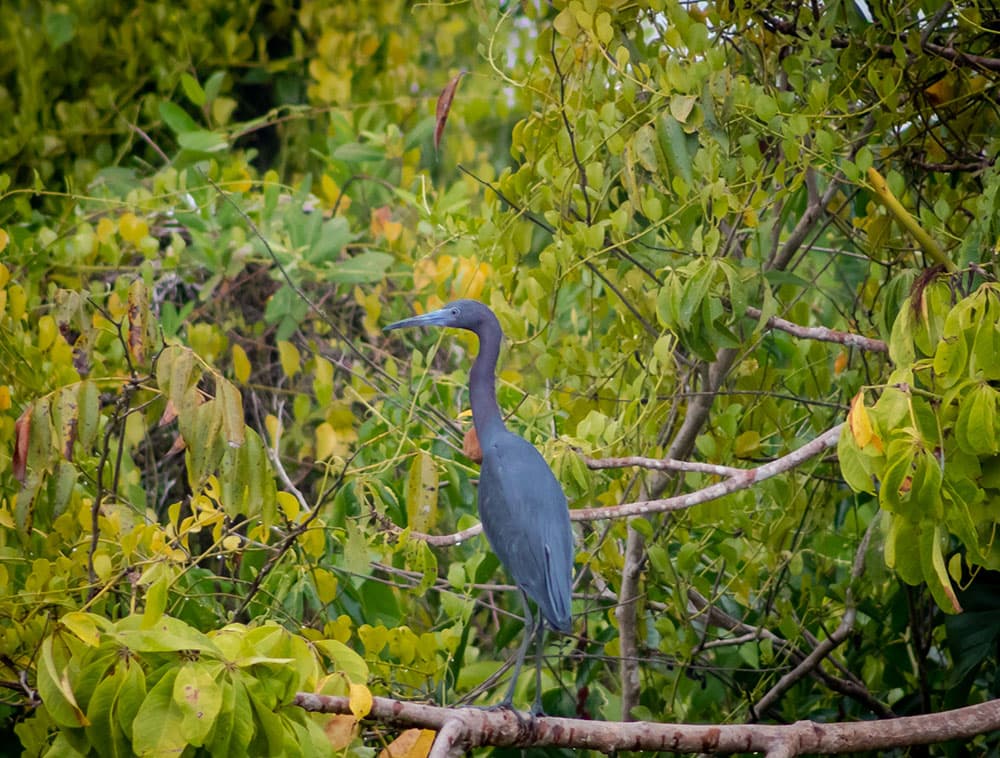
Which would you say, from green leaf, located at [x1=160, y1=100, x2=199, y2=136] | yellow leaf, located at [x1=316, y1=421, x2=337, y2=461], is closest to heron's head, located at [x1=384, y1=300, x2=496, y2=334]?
yellow leaf, located at [x1=316, y1=421, x2=337, y2=461]

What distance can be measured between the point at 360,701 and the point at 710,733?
0.76 metres

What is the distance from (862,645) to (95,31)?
4.34 meters

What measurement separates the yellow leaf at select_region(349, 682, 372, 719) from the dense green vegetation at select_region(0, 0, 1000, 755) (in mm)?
77

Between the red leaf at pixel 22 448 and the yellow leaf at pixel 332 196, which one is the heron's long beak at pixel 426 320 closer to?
the red leaf at pixel 22 448

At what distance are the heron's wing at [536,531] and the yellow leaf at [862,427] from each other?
35.1 inches

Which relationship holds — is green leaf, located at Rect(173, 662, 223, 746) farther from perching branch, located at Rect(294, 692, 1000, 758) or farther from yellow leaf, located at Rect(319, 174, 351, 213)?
yellow leaf, located at Rect(319, 174, 351, 213)

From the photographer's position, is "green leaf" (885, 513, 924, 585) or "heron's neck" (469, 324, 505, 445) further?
"heron's neck" (469, 324, 505, 445)

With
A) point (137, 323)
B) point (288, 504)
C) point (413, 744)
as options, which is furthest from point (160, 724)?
point (288, 504)

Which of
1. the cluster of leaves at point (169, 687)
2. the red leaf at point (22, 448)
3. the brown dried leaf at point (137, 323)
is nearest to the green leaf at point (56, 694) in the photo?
the cluster of leaves at point (169, 687)

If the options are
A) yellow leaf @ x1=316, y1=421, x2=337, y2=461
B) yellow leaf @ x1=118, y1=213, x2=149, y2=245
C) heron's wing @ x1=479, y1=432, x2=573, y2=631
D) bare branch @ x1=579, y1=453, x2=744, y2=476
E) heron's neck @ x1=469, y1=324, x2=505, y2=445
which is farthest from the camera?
yellow leaf @ x1=118, y1=213, x2=149, y2=245

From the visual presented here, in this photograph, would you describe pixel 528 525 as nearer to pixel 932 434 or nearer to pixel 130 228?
pixel 932 434

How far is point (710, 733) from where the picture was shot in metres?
2.48

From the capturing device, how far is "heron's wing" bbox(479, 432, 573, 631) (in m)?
2.87

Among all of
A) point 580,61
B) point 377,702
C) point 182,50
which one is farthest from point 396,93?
point 377,702
